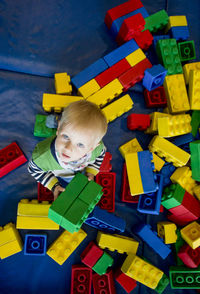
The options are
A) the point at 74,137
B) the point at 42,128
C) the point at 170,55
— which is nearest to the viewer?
the point at 74,137

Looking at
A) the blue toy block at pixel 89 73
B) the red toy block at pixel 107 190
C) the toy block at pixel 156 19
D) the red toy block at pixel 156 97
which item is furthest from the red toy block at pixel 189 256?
the toy block at pixel 156 19

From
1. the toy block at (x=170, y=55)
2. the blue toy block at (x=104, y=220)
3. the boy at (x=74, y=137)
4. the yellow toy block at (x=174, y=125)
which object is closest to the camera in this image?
the boy at (x=74, y=137)

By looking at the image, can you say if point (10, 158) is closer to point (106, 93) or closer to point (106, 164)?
point (106, 164)

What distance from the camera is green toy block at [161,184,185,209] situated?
1154mm

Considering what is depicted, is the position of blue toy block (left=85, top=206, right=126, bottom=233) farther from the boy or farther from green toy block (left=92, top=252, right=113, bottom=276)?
the boy

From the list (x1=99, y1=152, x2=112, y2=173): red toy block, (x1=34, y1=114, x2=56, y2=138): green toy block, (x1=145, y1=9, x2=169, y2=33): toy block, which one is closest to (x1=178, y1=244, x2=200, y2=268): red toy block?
(x1=99, y1=152, x2=112, y2=173): red toy block

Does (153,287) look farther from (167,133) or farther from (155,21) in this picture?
(155,21)

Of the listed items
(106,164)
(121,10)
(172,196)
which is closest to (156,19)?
(121,10)

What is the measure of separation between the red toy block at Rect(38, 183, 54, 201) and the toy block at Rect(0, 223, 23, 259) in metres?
0.19

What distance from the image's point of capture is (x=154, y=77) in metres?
1.19

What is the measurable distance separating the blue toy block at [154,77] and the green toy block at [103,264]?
87 centimetres

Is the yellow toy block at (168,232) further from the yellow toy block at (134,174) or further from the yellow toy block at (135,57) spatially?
the yellow toy block at (135,57)

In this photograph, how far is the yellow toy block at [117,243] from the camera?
1.14m

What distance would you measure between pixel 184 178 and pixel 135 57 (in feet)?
2.24
